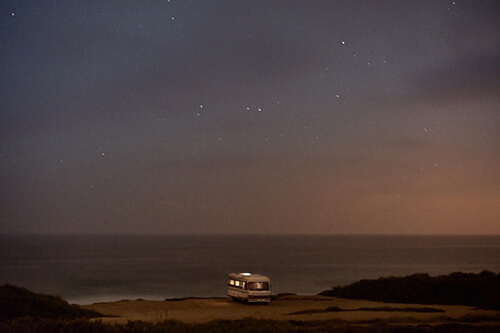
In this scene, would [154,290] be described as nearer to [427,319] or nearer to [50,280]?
[50,280]

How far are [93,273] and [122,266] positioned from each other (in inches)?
638

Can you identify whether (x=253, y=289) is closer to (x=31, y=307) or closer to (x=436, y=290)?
(x=436, y=290)

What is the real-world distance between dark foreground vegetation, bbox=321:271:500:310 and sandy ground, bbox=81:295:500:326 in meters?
2.25

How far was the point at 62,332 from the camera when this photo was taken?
51.5 ft

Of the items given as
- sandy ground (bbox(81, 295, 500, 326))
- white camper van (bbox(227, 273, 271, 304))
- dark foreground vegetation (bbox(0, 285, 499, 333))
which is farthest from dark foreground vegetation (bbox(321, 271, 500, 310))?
white camper van (bbox(227, 273, 271, 304))

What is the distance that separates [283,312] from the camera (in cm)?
2939

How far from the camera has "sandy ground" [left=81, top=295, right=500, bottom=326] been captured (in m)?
24.7

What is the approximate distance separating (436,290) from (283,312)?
37.8ft

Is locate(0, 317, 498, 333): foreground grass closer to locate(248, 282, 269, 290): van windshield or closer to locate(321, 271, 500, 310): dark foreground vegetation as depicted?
locate(248, 282, 269, 290): van windshield

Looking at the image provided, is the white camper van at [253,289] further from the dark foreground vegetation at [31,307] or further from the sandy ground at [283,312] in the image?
the dark foreground vegetation at [31,307]

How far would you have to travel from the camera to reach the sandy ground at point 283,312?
80.9 feet

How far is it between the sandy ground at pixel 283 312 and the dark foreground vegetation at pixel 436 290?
2.25 m

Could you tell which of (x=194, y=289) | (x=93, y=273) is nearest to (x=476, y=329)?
(x=194, y=289)

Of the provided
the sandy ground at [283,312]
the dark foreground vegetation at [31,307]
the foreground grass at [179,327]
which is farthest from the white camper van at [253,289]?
the foreground grass at [179,327]
